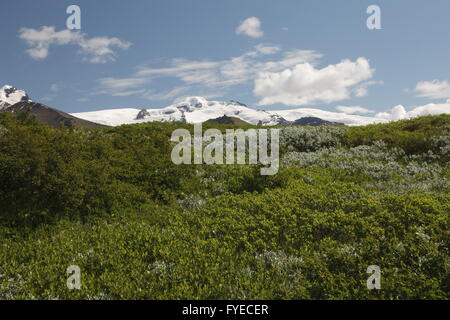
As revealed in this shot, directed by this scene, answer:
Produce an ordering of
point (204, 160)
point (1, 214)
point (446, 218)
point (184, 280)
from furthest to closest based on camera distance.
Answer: point (204, 160)
point (1, 214)
point (446, 218)
point (184, 280)

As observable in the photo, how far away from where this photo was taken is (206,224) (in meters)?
11.3

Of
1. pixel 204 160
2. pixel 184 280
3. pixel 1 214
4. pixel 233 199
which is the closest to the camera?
pixel 184 280

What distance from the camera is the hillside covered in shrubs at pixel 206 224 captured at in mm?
7984

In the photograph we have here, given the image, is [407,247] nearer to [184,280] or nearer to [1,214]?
[184,280]

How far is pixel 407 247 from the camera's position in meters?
8.75

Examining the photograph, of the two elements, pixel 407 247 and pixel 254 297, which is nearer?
pixel 254 297

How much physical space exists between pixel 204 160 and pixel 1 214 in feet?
29.6

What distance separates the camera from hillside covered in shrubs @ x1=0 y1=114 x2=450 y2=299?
7.98m

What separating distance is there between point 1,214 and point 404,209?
521 inches

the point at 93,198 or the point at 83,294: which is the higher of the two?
the point at 93,198

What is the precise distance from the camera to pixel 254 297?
747 cm

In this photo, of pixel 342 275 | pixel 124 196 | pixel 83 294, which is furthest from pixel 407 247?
pixel 124 196
